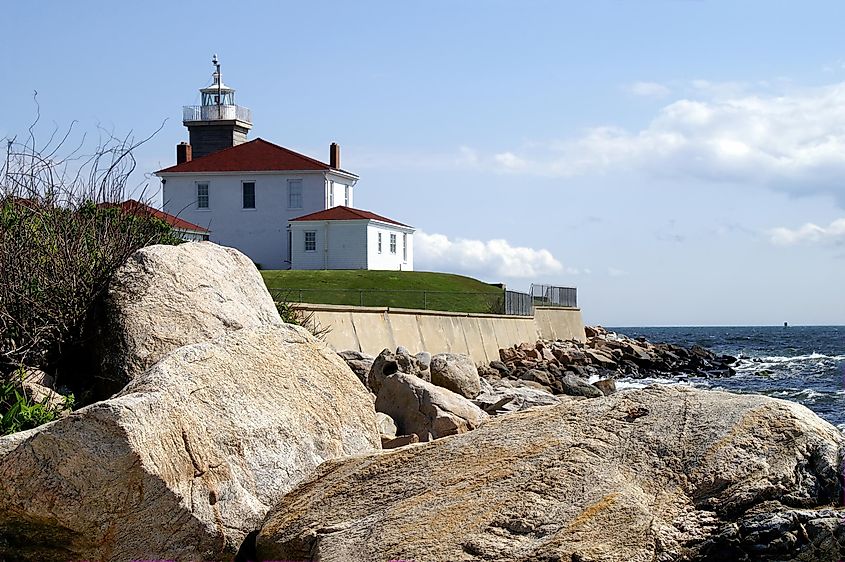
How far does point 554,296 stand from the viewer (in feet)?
165

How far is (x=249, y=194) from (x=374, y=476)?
49.0 metres

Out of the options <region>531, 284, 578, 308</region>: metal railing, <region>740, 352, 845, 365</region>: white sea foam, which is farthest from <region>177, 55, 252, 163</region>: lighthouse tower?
<region>740, 352, 845, 365</region>: white sea foam

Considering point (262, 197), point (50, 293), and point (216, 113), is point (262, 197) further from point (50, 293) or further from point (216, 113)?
point (50, 293)

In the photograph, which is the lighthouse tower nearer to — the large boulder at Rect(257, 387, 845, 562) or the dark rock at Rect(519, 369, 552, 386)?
the dark rock at Rect(519, 369, 552, 386)

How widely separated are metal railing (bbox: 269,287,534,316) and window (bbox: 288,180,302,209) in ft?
49.5

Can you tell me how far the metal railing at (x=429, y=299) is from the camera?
33.9 metres

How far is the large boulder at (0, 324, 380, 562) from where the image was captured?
241 inches

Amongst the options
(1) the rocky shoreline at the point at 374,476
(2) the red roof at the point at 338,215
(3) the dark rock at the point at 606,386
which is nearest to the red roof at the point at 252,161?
(2) the red roof at the point at 338,215

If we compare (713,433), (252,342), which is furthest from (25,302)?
(713,433)

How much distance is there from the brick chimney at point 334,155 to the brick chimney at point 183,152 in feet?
26.9

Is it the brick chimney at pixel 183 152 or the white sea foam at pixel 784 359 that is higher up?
the brick chimney at pixel 183 152

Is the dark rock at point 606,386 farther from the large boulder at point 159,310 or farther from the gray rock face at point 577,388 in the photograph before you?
the large boulder at point 159,310

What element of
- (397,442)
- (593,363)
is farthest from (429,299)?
(397,442)

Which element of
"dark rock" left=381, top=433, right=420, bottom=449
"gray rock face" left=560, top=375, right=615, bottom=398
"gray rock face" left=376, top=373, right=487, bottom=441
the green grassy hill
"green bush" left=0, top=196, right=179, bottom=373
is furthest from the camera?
the green grassy hill
